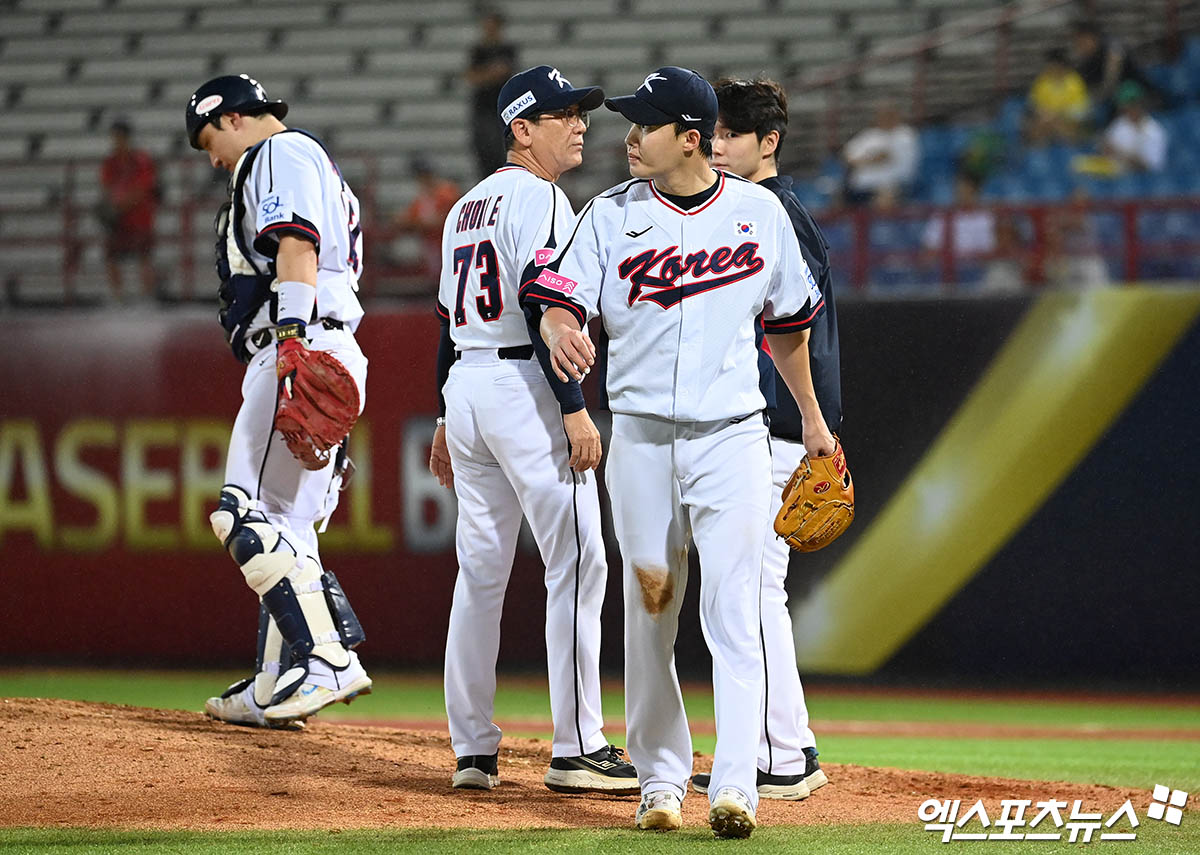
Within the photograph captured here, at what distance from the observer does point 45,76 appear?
57.2 ft

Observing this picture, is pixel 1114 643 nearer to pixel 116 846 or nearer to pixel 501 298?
pixel 501 298

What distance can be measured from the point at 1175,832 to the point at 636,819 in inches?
63.3

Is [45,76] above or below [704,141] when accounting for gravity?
above

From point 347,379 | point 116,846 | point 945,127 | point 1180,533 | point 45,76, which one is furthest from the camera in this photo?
point 45,76

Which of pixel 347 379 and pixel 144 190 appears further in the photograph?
pixel 144 190

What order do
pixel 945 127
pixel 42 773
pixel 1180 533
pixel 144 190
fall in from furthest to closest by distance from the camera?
1. pixel 945 127
2. pixel 144 190
3. pixel 1180 533
4. pixel 42 773

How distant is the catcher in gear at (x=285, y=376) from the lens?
18.8 ft

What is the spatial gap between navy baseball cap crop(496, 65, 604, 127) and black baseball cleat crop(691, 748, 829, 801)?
2300 millimetres

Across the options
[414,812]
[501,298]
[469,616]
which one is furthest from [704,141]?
[414,812]

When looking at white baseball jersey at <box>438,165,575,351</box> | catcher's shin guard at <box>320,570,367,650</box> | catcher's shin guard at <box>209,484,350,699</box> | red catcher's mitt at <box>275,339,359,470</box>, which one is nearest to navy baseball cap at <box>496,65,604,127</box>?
white baseball jersey at <box>438,165,575,351</box>

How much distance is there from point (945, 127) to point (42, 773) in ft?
36.9

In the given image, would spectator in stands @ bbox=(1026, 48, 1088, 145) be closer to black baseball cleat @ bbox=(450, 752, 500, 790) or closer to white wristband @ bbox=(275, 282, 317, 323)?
white wristband @ bbox=(275, 282, 317, 323)

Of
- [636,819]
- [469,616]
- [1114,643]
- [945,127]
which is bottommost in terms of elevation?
[1114,643]

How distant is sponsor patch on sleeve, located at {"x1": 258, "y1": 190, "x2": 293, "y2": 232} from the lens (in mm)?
5730
